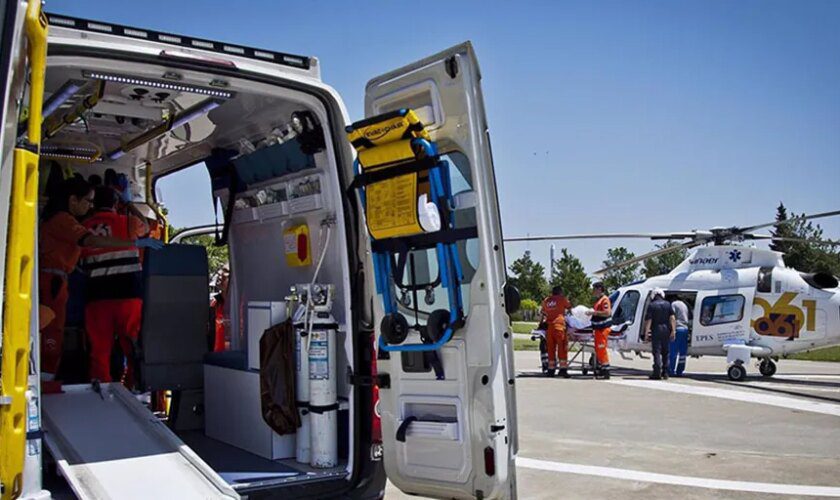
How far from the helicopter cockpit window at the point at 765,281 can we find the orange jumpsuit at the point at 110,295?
1106 cm

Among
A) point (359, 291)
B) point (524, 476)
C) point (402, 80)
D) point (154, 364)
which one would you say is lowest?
point (524, 476)

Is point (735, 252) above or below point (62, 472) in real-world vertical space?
above

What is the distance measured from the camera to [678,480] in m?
5.75

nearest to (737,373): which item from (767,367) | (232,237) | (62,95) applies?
(767,367)

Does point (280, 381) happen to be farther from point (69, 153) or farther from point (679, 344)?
point (679, 344)

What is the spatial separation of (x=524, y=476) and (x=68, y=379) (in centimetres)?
375

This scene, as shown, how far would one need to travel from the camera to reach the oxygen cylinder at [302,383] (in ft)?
14.4

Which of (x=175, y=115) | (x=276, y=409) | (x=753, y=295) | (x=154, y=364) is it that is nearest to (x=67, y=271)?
(x=154, y=364)

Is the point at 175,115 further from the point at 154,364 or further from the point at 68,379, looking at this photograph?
the point at 68,379

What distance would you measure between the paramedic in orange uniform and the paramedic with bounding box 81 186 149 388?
27.8ft

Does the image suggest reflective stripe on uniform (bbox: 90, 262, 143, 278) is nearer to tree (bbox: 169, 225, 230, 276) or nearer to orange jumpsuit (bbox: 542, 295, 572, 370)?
tree (bbox: 169, 225, 230, 276)

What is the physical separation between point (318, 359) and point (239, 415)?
1.02 m

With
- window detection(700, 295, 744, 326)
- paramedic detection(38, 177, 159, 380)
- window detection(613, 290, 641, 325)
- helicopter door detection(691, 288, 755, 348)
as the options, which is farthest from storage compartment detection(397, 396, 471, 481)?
window detection(613, 290, 641, 325)

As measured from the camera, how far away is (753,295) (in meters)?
13.4
